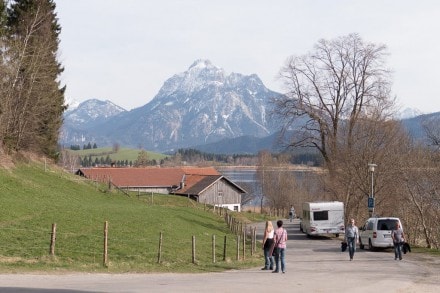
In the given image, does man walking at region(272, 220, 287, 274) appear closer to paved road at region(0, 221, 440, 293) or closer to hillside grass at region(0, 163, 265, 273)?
paved road at region(0, 221, 440, 293)

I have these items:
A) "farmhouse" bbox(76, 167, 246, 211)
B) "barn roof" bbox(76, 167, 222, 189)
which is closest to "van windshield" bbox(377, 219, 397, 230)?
"farmhouse" bbox(76, 167, 246, 211)

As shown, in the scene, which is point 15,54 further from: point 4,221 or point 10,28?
point 4,221

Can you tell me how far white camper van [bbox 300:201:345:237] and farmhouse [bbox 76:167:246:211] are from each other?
133 ft

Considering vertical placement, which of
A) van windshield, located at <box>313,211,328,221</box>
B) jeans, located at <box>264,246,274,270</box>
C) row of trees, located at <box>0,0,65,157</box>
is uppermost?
row of trees, located at <box>0,0,65,157</box>

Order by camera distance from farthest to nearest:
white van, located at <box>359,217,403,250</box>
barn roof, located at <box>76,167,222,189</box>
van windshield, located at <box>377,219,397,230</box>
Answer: barn roof, located at <box>76,167,222,189</box> → van windshield, located at <box>377,219,397,230</box> → white van, located at <box>359,217,403,250</box>

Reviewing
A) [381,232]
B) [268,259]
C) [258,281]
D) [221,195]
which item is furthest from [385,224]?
[221,195]

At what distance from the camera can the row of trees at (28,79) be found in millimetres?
40684

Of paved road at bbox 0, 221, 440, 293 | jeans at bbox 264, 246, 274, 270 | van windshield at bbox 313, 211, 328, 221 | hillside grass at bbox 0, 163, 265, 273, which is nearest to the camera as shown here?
paved road at bbox 0, 221, 440, 293

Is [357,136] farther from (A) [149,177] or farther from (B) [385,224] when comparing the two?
(A) [149,177]

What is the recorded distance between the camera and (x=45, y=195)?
38188 millimetres

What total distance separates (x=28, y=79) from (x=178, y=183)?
5050 cm

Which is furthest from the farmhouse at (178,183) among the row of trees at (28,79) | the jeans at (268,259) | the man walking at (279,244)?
the man walking at (279,244)

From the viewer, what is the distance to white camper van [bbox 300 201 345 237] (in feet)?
154

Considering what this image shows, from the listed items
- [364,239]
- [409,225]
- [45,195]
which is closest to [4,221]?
[45,195]
